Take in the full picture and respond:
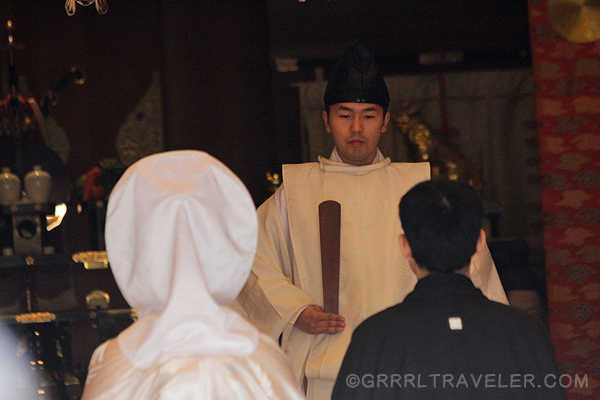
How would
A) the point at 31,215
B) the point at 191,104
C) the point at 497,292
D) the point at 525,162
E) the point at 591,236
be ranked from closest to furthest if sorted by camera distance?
the point at 497,292
the point at 31,215
the point at 591,236
the point at 191,104
the point at 525,162

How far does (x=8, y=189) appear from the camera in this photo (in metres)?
3.43

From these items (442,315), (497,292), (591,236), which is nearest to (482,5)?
(591,236)

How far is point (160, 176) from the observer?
139 cm

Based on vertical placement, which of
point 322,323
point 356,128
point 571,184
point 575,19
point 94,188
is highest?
point 575,19

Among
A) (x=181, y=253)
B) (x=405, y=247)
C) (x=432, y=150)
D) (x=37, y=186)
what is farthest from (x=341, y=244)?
(x=432, y=150)

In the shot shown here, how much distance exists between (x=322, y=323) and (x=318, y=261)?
235 millimetres

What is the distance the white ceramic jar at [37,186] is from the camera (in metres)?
3.45

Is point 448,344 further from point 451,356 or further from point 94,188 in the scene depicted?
point 94,188

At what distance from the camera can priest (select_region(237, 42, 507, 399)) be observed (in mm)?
2316

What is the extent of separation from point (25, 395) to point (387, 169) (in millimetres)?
1839

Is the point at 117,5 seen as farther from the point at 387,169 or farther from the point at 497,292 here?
the point at 497,292

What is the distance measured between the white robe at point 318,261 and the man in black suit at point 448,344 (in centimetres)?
80

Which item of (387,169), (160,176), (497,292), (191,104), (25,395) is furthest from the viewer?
(191,104)

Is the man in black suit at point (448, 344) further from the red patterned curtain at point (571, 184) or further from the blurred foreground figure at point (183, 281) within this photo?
the red patterned curtain at point (571, 184)
